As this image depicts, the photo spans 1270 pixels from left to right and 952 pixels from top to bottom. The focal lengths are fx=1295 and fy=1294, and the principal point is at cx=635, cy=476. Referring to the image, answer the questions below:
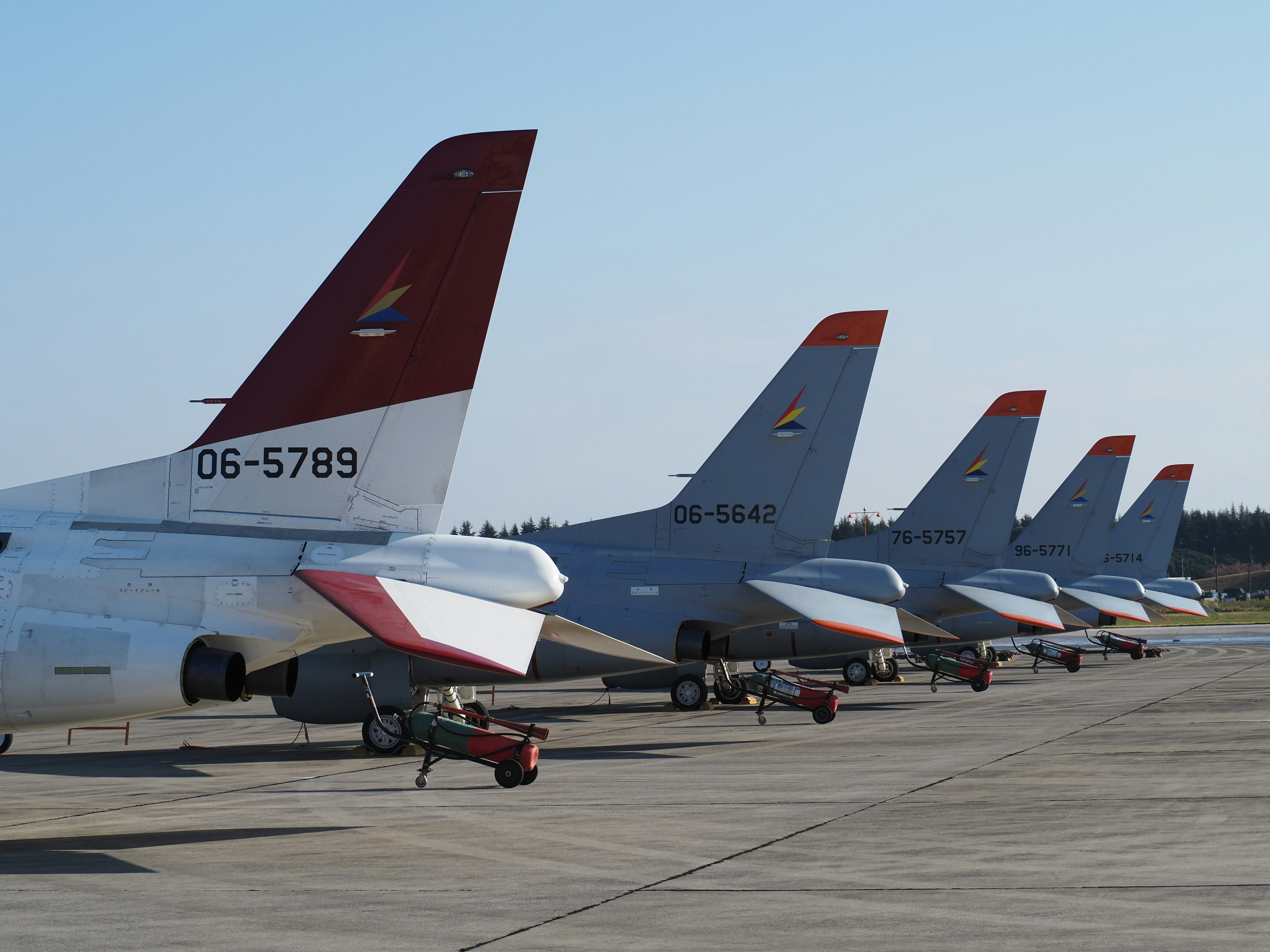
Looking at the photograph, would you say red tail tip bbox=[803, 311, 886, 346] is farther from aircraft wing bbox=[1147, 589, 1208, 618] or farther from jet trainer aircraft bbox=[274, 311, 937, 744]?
aircraft wing bbox=[1147, 589, 1208, 618]

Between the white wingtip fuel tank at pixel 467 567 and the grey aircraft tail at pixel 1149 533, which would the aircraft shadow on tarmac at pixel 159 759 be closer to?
the white wingtip fuel tank at pixel 467 567

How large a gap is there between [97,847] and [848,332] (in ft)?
54.2

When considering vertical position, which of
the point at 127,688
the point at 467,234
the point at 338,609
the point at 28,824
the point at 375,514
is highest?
the point at 467,234

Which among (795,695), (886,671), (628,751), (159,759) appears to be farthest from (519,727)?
(886,671)

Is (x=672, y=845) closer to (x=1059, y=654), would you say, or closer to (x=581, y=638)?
(x=581, y=638)

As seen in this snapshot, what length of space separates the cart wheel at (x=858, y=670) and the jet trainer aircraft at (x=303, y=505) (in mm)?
27920

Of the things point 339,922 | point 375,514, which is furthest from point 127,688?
point 339,922

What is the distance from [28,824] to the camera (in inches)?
548

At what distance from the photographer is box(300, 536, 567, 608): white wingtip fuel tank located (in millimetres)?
11523

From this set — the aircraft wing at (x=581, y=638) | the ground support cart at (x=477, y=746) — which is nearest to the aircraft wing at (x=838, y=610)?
the aircraft wing at (x=581, y=638)

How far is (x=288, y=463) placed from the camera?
12.3 metres

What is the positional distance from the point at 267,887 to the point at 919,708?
21228 millimetres

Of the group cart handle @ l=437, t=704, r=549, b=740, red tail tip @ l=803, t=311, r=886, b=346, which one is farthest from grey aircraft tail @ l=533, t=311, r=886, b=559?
cart handle @ l=437, t=704, r=549, b=740

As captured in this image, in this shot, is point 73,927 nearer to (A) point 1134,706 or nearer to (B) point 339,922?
(B) point 339,922
